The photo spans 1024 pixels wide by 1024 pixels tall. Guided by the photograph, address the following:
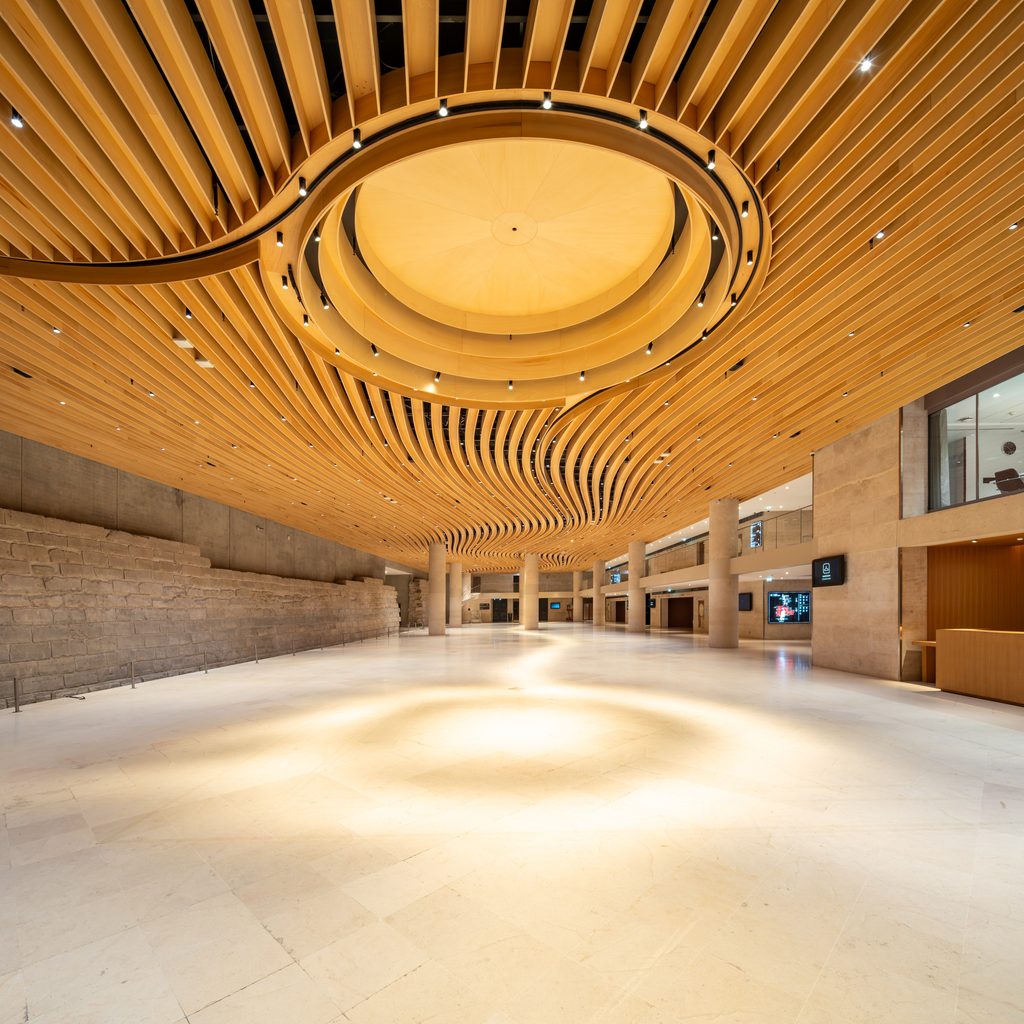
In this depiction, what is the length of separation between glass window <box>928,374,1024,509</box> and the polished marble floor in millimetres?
4696

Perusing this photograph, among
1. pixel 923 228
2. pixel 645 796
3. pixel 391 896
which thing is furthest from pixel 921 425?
pixel 391 896

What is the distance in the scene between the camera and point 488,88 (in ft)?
12.2

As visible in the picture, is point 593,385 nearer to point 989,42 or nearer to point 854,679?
point 989,42

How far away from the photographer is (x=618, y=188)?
17.7 ft

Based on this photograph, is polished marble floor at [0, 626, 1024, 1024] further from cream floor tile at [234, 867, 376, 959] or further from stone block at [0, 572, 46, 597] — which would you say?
stone block at [0, 572, 46, 597]

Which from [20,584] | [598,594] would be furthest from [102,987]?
[598,594]

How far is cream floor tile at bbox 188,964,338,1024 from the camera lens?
2092 millimetres

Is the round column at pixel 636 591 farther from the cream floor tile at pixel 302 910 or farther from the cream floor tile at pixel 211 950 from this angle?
the cream floor tile at pixel 211 950

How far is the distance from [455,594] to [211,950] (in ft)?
125

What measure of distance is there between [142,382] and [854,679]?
46.3 ft

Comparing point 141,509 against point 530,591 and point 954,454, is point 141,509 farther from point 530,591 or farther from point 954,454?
point 530,591

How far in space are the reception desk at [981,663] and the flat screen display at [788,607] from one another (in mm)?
16933

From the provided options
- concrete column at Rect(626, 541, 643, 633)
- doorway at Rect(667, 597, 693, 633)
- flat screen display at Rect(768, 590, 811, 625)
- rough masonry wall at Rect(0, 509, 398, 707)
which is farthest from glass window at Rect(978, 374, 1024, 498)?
doorway at Rect(667, 597, 693, 633)

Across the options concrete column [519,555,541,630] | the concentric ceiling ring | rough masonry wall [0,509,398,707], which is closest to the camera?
the concentric ceiling ring
